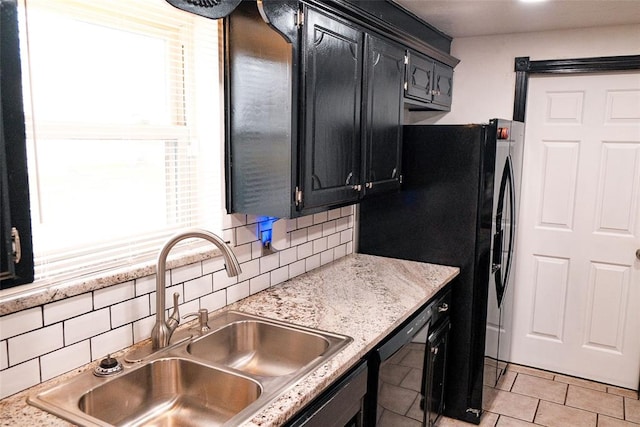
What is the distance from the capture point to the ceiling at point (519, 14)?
273 centimetres

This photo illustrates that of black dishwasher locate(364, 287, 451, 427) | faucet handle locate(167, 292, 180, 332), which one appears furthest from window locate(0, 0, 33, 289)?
black dishwasher locate(364, 287, 451, 427)

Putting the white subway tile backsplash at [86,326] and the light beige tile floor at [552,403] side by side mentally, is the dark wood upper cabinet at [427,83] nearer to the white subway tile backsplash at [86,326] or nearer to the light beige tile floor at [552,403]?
the light beige tile floor at [552,403]

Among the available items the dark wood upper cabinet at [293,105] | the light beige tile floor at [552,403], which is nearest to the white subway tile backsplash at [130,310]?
the dark wood upper cabinet at [293,105]

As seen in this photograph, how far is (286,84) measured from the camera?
6.20ft

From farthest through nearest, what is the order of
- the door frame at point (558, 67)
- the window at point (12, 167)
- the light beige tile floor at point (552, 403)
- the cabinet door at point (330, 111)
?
1. the door frame at point (558, 67)
2. the light beige tile floor at point (552, 403)
3. the cabinet door at point (330, 111)
4. the window at point (12, 167)

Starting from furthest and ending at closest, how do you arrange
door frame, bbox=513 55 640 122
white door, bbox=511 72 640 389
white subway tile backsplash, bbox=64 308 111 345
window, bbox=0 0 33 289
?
1. white door, bbox=511 72 640 389
2. door frame, bbox=513 55 640 122
3. white subway tile backsplash, bbox=64 308 111 345
4. window, bbox=0 0 33 289

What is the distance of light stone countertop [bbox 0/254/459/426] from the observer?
1339mm

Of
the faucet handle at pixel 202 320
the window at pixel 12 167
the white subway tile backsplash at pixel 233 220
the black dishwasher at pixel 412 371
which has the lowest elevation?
→ the black dishwasher at pixel 412 371

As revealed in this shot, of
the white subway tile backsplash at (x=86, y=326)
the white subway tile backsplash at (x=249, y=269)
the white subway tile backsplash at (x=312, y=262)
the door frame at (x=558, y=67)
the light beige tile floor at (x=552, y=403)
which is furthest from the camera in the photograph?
the door frame at (x=558, y=67)

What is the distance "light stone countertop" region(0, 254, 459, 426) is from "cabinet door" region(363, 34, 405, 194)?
47cm

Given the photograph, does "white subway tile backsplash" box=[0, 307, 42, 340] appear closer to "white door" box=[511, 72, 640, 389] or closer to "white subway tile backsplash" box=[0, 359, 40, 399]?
"white subway tile backsplash" box=[0, 359, 40, 399]

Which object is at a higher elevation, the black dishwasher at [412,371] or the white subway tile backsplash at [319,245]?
the white subway tile backsplash at [319,245]

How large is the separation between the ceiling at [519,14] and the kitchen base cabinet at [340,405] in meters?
1.94

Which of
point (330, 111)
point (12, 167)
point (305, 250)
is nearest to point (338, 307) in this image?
point (305, 250)
